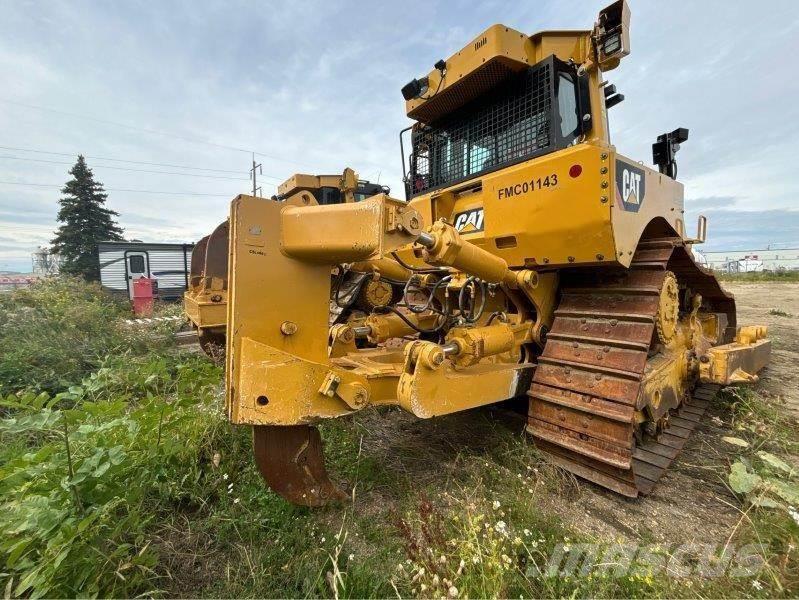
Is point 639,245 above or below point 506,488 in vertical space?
above

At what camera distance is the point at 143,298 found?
11242 millimetres

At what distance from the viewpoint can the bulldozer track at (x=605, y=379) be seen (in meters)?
2.28

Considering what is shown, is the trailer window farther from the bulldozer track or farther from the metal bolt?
the bulldozer track

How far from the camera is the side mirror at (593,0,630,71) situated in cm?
257

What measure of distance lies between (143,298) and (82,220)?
737 inches

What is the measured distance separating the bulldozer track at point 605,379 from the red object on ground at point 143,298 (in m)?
10.8

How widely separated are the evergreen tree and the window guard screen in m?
26.6

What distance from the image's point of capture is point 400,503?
7.31 ft

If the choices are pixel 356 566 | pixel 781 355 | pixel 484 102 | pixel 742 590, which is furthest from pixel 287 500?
pixel 781 355

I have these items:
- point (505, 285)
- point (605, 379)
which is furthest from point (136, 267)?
point (605, 379)

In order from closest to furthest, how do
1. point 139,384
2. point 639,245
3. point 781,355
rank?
point 639,245 → point 139,384 → point 781,355

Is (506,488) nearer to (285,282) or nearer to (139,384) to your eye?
(285,282)

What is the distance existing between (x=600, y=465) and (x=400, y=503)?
1203mm

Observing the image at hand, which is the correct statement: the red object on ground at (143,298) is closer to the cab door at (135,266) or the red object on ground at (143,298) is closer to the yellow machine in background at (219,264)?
the cab door at (135,266)
